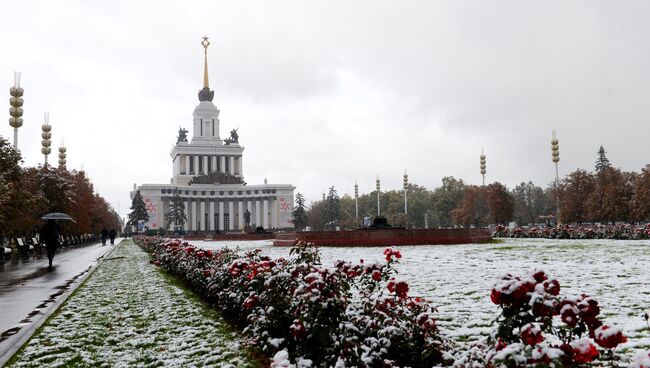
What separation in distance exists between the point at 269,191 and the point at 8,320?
4344 inches

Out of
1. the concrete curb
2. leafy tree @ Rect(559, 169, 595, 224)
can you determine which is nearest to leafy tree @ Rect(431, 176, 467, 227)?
leafy tree @ Rect(559, 169, 595, 224)

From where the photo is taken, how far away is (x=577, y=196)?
57906 millimetres

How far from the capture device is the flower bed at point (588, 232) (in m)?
29.6

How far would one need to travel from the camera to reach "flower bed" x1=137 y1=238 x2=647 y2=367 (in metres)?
2.81

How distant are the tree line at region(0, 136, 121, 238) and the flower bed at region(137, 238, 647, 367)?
60.2 ft

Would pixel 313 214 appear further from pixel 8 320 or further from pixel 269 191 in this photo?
pixel 8 320

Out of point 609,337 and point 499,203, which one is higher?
point 499,203

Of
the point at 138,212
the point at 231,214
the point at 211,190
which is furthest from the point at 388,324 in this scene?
the point at 231,214

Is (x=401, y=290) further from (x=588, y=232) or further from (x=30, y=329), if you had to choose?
(x=588, y=232)

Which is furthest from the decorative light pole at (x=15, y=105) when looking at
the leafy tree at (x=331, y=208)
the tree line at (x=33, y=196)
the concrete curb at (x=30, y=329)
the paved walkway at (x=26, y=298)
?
the leafy tree at (x=331, y=208)

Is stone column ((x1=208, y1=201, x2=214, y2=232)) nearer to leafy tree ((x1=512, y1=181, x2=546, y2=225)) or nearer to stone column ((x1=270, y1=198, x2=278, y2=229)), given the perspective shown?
stone column ((x1=270, y1=198, x2=278, y2=229))

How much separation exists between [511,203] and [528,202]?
48.8 metres

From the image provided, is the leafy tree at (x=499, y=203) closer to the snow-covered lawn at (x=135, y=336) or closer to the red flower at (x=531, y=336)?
the snow-covered lawn at (x=135, y=336)

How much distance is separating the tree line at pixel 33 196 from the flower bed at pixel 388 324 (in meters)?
18.4
